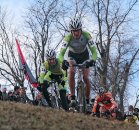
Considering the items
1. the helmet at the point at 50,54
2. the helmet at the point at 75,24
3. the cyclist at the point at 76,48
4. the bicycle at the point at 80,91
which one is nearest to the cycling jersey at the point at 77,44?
the cyclist at the point at 76,48

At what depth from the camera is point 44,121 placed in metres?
10.7

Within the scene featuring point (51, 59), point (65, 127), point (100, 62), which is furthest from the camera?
point (100, 62)

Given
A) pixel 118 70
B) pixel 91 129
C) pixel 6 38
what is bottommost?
pixel 91 129

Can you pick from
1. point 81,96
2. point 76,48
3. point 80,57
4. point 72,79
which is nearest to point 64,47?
point 76,48

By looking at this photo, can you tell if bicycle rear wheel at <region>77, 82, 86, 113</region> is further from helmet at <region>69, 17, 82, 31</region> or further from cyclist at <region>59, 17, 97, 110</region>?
helmet at <region>69, 17, 82, 31</region>

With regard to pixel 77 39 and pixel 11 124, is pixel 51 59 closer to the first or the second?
pixel 77 39

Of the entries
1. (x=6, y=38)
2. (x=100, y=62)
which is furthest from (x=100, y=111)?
(x=6, y=38)

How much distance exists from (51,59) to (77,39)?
6.20 ft

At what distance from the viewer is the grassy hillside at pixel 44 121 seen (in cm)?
984

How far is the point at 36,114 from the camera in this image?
1146 cm

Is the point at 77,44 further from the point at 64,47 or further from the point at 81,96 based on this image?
the point at 81,96

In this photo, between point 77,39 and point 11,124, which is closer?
point 11,124

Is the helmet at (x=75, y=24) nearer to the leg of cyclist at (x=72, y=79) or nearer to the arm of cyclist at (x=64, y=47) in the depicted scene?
the arm of cyclist at (x=64, y=47)

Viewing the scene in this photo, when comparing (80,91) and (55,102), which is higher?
(80,91)
